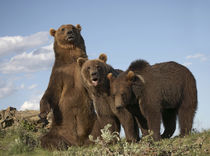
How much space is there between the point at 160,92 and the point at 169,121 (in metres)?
1.26

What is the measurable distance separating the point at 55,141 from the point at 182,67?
3690 millimetres

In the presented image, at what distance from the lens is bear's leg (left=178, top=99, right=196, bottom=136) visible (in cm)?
814

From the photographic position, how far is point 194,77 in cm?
854

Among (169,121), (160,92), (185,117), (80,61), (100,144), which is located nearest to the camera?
(100,144)

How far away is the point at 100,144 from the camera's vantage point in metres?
5.43

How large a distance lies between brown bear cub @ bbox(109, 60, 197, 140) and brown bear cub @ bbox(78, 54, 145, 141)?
0.22 metres

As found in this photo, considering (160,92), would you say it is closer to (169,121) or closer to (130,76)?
(130,76)

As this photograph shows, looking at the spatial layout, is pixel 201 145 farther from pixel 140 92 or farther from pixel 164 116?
pixel 164 116

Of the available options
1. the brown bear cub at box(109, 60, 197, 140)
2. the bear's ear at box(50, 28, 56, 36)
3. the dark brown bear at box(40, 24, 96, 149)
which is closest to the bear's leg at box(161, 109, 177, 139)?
the brown bear cub at box(109, 60, 197, 140)

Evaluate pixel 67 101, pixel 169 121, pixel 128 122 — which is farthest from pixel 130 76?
pixel 169 121

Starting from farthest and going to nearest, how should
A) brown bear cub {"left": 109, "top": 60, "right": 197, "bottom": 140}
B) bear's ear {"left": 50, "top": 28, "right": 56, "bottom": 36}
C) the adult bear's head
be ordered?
1. bear's ear {"left": 50, "top": 28, "right": 56, "bottom": 36}
2. the adult bear's head
3. brown bear cub {"left": 109, "top": 60, "right": 197, "bottom": 140}

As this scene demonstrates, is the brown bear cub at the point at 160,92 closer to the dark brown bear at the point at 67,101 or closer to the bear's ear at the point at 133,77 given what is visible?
the bear's ear at the point at 133,77

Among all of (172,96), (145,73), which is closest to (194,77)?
(172,96)

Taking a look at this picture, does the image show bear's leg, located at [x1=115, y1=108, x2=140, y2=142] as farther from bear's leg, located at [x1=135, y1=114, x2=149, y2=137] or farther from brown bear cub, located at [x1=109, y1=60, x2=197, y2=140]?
bear's leg, located at [x1=135, y1=114, x2=149, y2=137]
